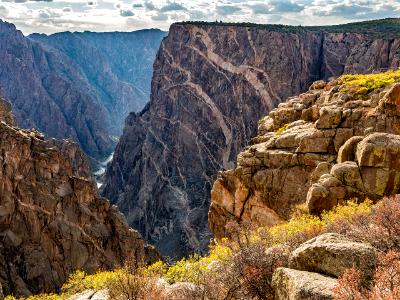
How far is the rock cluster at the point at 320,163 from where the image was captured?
2689cm

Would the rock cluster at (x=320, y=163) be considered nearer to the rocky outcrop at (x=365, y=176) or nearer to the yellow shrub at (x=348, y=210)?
the rocky outcrop at (x=365, y=176)

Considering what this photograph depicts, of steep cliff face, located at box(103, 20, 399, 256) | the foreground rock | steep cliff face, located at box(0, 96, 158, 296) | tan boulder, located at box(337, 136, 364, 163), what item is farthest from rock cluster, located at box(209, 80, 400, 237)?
steep cliff face, located at box(103, 20, 399, 256)

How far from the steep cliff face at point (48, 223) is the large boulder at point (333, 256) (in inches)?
1629

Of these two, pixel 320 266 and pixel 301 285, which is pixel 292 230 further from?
pixel 301 285

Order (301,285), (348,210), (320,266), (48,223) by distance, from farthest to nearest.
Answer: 1. (48,223)
2. (348,210)
3. (320,266)
4. (301,285)

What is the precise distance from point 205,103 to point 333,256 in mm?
116500

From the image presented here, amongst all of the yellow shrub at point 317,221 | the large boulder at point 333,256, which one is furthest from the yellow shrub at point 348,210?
the large boulder at point 333,256

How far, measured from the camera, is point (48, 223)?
190 feet

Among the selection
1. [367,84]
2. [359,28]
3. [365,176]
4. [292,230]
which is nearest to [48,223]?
[367,84]

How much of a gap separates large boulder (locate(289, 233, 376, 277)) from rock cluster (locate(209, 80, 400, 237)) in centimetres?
1276

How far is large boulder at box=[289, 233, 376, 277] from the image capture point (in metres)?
13.6

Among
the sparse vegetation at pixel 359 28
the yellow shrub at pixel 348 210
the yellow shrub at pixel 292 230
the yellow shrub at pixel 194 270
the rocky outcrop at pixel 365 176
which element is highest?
the sparse vegetation at pixel 359 28

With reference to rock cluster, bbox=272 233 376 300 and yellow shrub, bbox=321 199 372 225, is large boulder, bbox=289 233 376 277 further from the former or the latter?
yellow shrub, bbox=321 199 372 225

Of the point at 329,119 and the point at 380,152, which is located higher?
the point at 329,119
